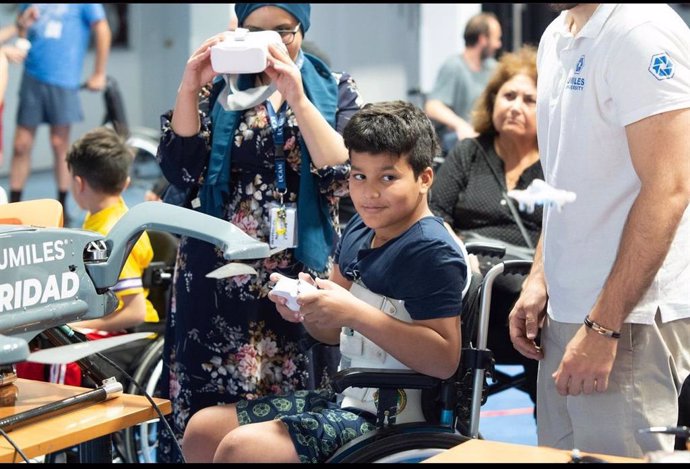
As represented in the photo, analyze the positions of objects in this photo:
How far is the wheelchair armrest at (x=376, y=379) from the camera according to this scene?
7.20 ft

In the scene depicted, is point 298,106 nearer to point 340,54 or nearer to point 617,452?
point 617,452

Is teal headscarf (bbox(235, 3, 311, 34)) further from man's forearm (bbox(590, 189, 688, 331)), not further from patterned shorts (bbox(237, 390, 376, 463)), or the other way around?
man's forearm (bbox(590, 189, 688, 331))

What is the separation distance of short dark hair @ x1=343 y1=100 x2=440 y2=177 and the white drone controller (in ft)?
1.12

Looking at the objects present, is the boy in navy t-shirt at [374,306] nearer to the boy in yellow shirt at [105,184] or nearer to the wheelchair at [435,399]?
the wheelchair at [435,399]

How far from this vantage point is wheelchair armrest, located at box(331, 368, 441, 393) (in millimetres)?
2193

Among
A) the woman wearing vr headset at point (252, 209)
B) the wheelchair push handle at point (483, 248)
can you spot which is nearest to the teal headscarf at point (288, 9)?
the woman wearing vr headset at point (252, 209)

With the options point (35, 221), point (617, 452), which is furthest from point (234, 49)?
point (617, 452)

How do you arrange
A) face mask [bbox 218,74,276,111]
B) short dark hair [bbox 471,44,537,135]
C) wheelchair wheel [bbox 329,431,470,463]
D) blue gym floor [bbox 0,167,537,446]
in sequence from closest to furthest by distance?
wheelchair wheel [bbox 329,431,470,463]
face mask [bbox 218,74,276,111]
short dark hair [bbox 471,44,537,135]
blue gym floor [bbox 0,167,537,446]

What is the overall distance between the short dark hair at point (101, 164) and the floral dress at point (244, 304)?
3.00ft

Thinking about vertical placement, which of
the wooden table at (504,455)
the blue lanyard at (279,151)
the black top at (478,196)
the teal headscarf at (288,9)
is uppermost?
the teal headscarf at (288,9)

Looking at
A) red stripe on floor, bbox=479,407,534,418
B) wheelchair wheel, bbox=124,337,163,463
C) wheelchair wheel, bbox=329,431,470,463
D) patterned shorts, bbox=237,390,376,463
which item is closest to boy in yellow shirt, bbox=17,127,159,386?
wheelchair wheel, bbox=124,337,163,463

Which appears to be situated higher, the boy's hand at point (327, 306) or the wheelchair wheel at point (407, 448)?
the boy's hand at point (327, 306)

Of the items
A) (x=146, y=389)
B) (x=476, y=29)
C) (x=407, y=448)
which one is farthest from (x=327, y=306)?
(x=476, y=29)

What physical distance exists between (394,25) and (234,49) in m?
7.81
